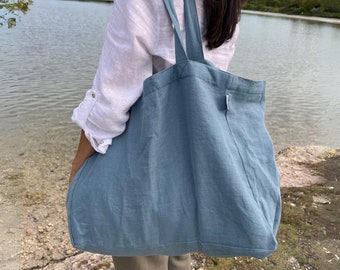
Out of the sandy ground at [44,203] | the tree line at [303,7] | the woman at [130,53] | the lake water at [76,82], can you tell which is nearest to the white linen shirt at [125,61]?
the woman at [130,53]

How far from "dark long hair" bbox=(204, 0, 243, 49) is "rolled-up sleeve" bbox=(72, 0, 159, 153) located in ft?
0.47

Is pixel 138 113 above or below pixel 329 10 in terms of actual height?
above

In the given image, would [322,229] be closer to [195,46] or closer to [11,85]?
[195,46]

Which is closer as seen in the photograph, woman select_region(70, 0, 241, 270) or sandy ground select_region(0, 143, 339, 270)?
woman select_region(70, 0, 241, 270)

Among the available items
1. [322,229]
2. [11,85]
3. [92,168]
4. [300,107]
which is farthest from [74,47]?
[92,168]

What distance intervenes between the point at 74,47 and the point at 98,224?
37.1 feet

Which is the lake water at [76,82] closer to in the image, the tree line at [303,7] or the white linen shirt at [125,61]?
the white linen shirt at [125,61]

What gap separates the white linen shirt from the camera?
91cm

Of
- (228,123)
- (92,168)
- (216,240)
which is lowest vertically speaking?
(216,240)

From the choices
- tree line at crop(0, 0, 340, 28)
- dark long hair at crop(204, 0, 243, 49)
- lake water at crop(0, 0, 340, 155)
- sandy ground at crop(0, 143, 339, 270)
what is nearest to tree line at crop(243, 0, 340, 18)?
tree line at crop(0, 0, 340, 28)

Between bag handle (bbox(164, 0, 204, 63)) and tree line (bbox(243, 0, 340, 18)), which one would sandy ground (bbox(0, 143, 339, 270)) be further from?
tree line (bbox(243, 0, 340, 18))

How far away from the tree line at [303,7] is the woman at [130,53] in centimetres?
4681

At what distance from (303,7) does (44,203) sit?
50.9 m

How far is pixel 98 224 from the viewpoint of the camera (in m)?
0.94
